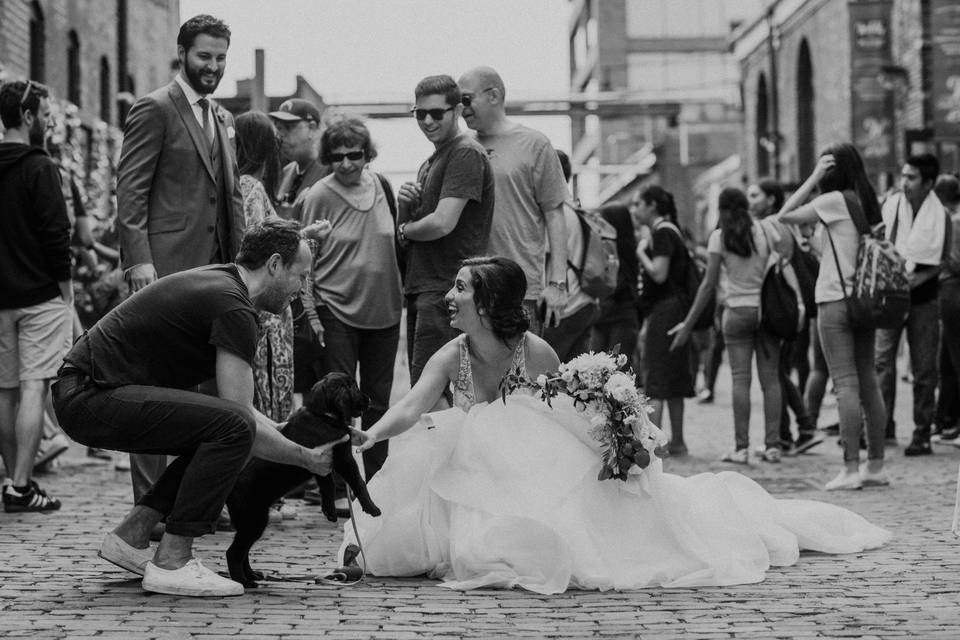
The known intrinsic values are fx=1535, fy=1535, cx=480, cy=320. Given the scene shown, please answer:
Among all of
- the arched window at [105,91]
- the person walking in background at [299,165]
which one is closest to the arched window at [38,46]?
the arched window at [105,91]

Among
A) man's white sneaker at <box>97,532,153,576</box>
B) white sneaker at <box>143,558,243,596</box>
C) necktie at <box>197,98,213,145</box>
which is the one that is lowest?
white sneaker at <box>143,558,243,596</box>

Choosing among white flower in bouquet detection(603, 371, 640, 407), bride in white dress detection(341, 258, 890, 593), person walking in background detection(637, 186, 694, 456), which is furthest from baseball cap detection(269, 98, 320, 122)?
person walking in background detection(637, 186, 694, 456)

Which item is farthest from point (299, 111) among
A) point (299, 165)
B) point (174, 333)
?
point (174, 333)

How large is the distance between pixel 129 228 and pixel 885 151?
20742mm

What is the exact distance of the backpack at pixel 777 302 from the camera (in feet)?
35.5

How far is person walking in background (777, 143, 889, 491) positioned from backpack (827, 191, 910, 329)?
0.10ft

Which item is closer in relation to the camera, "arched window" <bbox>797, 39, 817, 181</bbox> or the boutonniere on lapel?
the boutonniere on lapel

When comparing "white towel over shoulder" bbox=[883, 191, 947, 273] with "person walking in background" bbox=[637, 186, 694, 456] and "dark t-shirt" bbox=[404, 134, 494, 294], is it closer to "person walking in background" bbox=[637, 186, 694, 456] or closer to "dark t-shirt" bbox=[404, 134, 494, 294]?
"person walking in background" bbox=[637, 186, 694, 456]

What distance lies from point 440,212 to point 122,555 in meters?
2.54

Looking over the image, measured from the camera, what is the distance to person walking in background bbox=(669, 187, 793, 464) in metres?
10.8

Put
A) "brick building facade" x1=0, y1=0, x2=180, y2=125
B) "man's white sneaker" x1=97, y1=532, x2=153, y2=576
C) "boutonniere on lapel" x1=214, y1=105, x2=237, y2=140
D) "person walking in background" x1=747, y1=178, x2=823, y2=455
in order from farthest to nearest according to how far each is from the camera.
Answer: "brick building facade" x1=0, y1=0, x2=180, y2=125, "person walking in background" x1=747, y1=178, x2=823, y2=455, "boutonniere on lapel" x1=214, y1=105, x2=237, y2=140, "man's white sneaker" x1=97, y1=532, x2=153, y2=576

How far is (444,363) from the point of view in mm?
6449

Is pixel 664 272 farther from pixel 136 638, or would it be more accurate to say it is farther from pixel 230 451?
pixel 136 638

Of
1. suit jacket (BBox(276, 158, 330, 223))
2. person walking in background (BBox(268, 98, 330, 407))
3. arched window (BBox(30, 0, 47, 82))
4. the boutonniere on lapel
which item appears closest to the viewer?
the boutonniere on lapel
